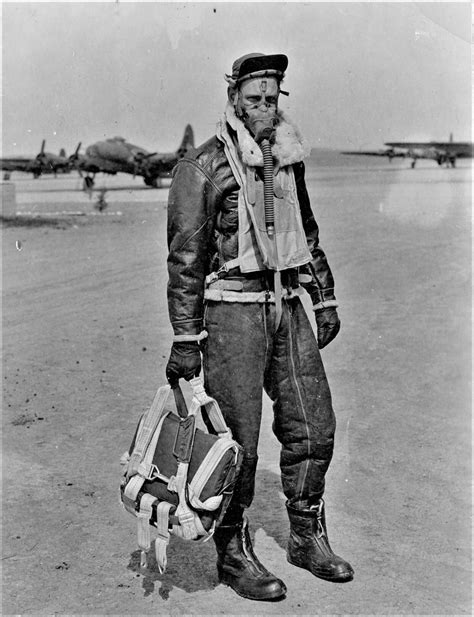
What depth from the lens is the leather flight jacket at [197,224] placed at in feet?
13.0

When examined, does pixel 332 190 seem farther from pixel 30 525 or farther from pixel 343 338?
pixel 30 525

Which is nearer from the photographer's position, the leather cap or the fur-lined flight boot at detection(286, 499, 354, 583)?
the leather cap

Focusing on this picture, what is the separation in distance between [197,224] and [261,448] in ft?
8.85

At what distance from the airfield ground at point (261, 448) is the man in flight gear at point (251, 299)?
391mm

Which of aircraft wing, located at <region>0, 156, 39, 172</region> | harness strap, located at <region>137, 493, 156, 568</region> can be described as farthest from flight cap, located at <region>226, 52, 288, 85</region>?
aircraft wing, located at <region>0, 156, 39, 172</region>

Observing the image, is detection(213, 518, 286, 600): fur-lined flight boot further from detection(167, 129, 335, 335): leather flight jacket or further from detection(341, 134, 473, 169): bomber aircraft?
detection(341, 134, 473, 169): bomber aircraft

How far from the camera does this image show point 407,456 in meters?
6.00

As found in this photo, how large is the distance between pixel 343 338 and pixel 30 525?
5046mm

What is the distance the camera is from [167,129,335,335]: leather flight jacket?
156 inches

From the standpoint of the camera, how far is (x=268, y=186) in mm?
3936

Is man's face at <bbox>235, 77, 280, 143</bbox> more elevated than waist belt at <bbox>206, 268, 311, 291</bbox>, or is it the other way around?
man's face at <bbox>235, 77, 280, 143</bbox>

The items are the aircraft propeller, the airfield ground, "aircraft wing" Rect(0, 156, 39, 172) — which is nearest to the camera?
the airfield ground

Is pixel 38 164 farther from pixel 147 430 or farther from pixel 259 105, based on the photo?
pixel 147 430

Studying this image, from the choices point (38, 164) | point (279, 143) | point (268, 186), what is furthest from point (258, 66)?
point (38, 164)
